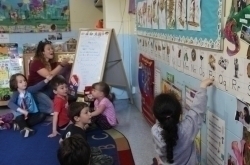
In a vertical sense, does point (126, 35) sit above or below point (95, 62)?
above

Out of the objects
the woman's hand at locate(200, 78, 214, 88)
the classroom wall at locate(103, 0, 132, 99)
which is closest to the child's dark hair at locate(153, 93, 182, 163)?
the woman's hand at locate(200, 78, 214, 88)

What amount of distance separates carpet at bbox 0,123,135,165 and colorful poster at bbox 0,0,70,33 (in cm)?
203

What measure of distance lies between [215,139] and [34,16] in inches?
151

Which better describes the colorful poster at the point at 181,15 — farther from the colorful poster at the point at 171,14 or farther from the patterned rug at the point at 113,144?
the patterned rug at the point at 113,144

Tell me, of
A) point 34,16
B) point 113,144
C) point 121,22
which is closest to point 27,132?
point 113,144

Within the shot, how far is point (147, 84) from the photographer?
3.25 m

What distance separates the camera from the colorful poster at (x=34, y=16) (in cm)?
474

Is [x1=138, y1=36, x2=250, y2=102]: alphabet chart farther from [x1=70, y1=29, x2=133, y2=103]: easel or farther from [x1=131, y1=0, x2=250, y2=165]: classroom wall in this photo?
[x1=70, y1=29, x2=133, y2=103]: easel

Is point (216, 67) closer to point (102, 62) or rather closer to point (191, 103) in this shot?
point (191, 103)

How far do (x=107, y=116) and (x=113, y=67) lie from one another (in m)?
0.81

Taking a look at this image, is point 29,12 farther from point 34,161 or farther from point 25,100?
point 34,161

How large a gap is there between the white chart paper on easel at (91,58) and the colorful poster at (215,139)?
1.91 metres

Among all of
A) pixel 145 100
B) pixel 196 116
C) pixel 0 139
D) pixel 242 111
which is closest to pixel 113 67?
pixel 145 100

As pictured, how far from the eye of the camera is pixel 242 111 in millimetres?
1489
